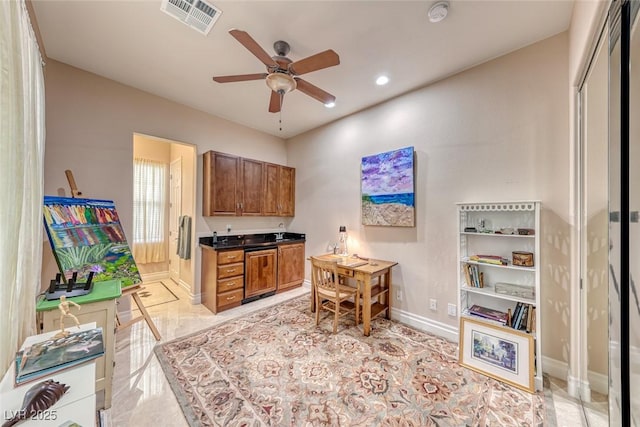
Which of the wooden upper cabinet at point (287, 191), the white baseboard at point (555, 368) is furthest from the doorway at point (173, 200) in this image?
the white baseboard at point (555, 368)

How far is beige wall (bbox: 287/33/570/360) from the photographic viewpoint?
6.82ft

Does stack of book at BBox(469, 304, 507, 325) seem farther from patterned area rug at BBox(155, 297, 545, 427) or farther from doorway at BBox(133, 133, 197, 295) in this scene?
doorway at BBox(133, 133, 197, 295)

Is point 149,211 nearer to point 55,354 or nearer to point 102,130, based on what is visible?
point 102,130

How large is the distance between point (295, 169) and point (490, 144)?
126 inches

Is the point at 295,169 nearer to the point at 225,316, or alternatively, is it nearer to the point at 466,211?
the point at 225,316

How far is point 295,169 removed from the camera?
4.70 metres

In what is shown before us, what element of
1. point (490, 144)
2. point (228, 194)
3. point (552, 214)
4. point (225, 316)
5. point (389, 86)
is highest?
point (389, 86)

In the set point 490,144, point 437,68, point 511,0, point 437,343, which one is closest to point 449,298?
point 437,343

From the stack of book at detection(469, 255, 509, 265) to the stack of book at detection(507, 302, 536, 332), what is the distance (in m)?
0.39

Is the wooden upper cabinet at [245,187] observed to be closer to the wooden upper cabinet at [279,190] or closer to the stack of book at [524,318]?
the wooden upper cabinet at [279,190]

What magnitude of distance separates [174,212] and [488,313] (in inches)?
206

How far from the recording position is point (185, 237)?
154 inches

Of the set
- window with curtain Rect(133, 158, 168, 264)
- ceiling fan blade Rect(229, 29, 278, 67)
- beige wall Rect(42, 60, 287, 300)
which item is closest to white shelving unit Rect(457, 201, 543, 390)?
ceiling fan blade Rect(229, 29, 278, 67)

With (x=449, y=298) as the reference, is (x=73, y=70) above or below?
above
